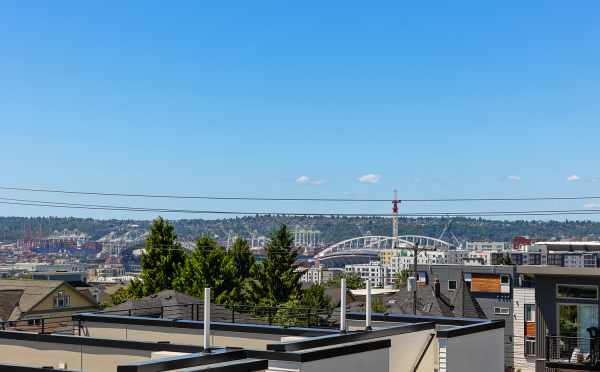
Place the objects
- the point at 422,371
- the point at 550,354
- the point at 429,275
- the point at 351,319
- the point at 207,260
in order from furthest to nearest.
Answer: the point at 429,275
the point at 207,260
the point at 550,354
the point at 351,319
the point at 422,371

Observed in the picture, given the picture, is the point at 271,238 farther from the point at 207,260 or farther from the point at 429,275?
the point at 429,275

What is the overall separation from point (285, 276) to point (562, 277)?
5519 centimetres

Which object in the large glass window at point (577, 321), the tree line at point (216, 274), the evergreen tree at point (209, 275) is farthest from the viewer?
the tree line at point (216, 274)

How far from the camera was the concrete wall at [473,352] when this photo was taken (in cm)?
1731

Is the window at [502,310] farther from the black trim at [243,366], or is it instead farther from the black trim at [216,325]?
the black trim at [243,366]

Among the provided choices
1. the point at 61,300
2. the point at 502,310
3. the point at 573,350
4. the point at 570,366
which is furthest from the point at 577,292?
the point at 61,300

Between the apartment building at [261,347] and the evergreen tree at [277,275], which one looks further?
the evergreen tree at [277,275]

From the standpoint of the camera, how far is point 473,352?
60.3 ft

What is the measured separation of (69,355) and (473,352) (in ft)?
30.0

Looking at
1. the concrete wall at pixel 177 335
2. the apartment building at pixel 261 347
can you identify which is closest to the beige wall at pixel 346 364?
the apartment building at pixel 261 347

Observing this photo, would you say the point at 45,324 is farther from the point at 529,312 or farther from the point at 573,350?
the point at 529,312

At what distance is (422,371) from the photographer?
1731 centimetres

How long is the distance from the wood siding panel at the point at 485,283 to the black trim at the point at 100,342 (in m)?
68.6

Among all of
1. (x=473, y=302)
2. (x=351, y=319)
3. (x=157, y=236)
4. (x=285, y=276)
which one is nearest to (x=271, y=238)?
(x=285, y=276)
